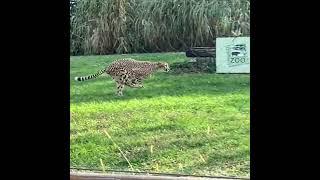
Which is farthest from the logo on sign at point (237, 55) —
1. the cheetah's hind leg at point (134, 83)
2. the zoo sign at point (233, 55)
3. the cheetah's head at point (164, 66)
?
the cheetah's hind leg at point (134, 83)

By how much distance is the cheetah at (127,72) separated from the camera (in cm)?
267

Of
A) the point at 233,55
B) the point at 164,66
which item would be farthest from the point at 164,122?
the point at 233,55

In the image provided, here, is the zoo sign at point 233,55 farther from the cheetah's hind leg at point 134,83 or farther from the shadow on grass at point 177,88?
the cheetah's hind leg at point 134,83

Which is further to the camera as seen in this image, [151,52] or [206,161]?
[151,52]

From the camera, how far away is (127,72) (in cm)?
268

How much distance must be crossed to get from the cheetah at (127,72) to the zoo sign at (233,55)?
1.15 feet

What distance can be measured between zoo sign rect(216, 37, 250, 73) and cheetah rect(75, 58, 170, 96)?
350mm

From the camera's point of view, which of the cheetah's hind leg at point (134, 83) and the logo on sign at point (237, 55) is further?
the cheetah's hind leg at point (134, 83)

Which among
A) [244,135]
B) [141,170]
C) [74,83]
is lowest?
[141,170]
